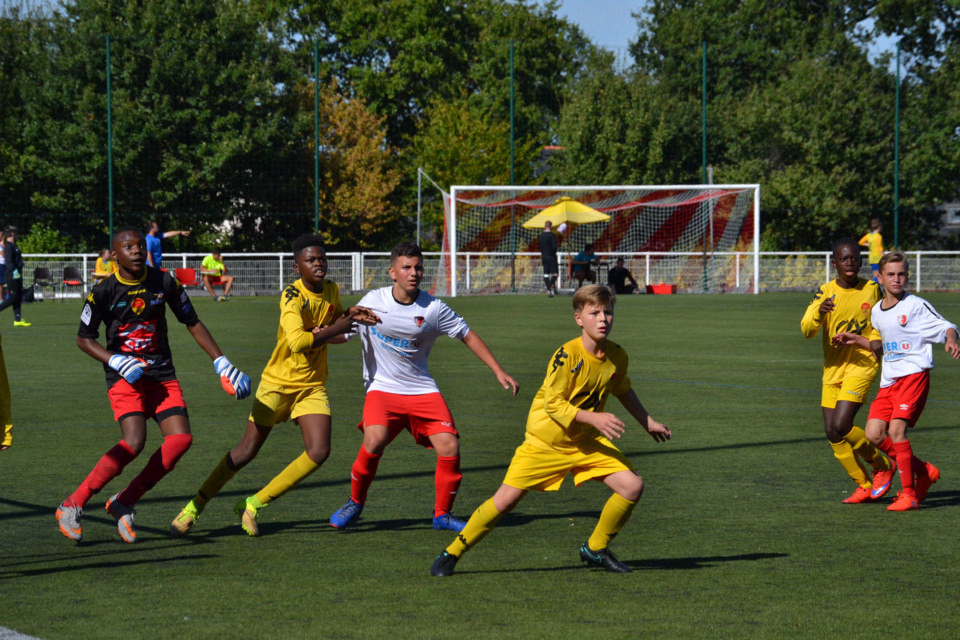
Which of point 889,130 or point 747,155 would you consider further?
point 747,155

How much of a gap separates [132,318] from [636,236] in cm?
3561

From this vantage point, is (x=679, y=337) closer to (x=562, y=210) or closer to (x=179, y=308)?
(x=179, y=308)

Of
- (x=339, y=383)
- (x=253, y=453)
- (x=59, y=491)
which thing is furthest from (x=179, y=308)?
(x=339, y=383)

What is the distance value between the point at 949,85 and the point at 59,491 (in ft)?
158

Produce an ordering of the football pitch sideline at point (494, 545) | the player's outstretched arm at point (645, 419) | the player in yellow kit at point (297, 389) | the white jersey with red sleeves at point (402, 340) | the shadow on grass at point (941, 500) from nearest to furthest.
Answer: the football pitch sideline at point (494, 545), the player's outstretched arm at point (645, 419), the player in yellow kit at point (297, 389), the white jersey with red sleeves at point (402, 340), the shadow on grass at point (941, 500)

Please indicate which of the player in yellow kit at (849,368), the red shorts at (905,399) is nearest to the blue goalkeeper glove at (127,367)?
the player in yellow kit at (849,368)

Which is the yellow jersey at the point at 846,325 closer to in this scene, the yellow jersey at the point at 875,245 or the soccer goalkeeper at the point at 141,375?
the soccer goalkeeper at the point at 141,375

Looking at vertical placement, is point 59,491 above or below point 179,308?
below

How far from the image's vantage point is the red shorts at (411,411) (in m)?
6.56

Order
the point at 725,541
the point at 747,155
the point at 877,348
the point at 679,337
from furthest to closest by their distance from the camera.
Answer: the point at 747,155
the point at 679,337
the point at 877,348
the point at 725,541

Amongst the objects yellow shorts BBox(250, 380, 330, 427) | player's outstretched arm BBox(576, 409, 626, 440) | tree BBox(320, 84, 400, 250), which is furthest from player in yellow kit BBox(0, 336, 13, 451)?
tree BBox(320, 84, 400, 250)

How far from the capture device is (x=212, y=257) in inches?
1438

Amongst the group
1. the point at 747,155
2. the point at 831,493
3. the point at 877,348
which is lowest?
the point at 831,493

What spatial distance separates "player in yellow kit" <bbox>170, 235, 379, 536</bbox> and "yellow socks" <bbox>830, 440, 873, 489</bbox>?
3.03m
